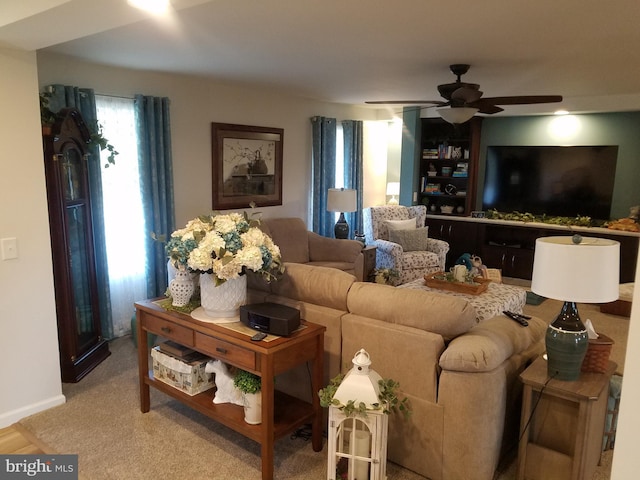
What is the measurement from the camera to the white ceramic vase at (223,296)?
102 inches

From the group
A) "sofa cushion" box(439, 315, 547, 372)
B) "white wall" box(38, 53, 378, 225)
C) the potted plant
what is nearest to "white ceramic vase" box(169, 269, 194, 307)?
the potted plant

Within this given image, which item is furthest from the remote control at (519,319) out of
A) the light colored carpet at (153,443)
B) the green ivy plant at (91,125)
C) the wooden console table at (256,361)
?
the green ivy plant at (91,125)

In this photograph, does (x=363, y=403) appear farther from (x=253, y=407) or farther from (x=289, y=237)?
(x=289, y=237)

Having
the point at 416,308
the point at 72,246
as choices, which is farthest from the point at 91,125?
the point at 416,308

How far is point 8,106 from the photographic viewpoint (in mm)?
2766

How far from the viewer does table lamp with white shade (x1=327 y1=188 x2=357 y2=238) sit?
6199 millimetres

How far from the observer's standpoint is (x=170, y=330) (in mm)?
2809

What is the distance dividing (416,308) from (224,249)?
103cm

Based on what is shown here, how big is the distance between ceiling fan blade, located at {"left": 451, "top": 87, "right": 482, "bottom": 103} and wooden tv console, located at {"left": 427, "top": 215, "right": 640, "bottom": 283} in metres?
3.21

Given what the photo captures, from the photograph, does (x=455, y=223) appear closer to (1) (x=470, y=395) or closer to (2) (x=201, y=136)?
(2) (x=201, y=136)

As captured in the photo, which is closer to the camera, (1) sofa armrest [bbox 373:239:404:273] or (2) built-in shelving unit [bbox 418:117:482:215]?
(1) sofa armrest [bbox 373:239:404:273]

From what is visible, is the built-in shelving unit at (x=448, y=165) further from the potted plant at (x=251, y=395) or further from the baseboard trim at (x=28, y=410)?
the baseboard trim at (x=28, y=410)

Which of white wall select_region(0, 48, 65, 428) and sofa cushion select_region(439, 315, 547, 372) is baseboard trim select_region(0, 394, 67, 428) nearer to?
white wall select_region(0, 48, 65, 428)

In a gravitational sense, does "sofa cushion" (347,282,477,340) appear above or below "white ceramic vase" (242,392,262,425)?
above
